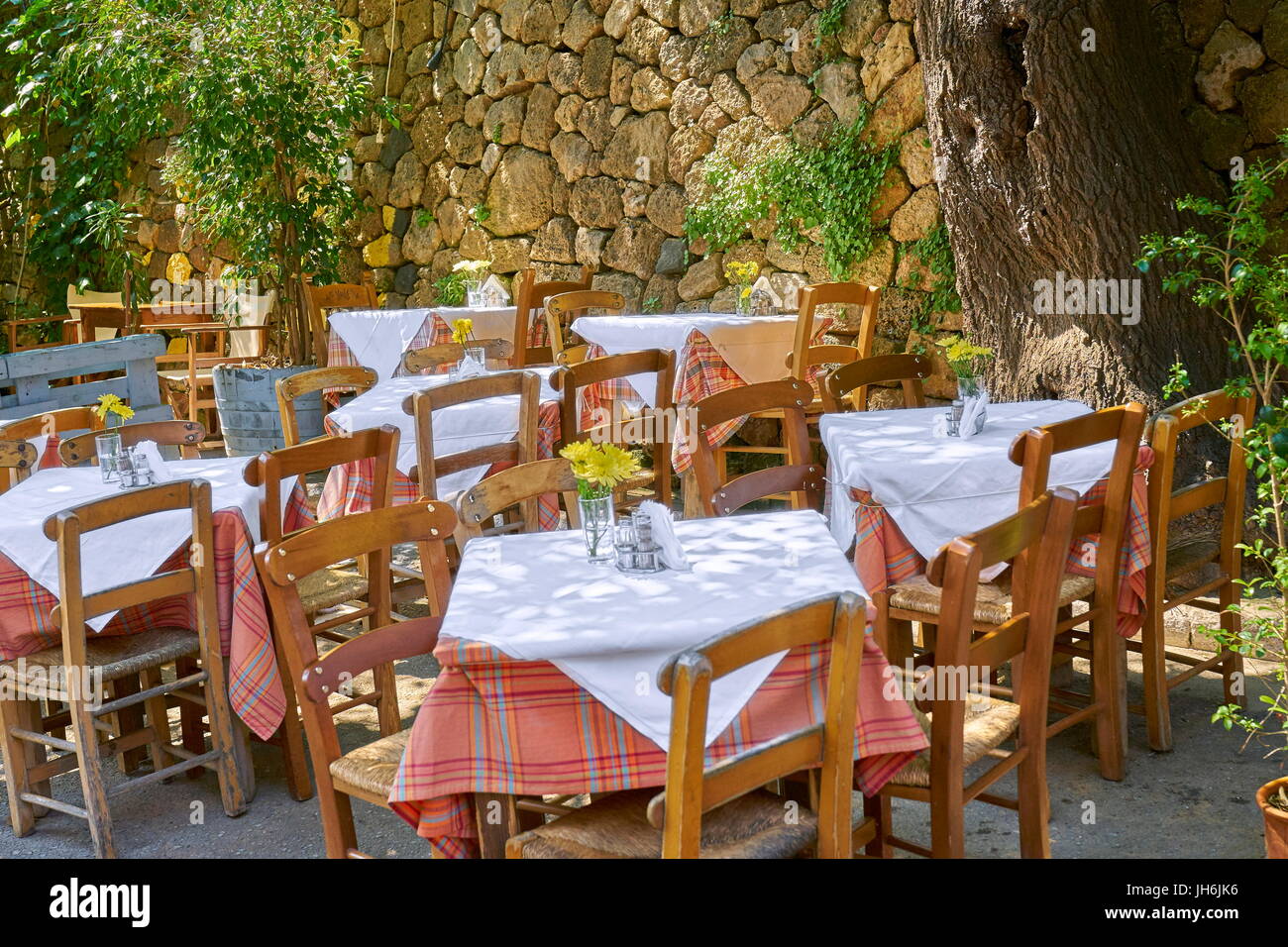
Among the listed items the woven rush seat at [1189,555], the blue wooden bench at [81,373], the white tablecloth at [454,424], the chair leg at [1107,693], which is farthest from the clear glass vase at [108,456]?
the woven rush seat at [1189,555]

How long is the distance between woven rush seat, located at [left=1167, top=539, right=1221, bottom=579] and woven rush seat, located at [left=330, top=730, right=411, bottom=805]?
2136 millimetres

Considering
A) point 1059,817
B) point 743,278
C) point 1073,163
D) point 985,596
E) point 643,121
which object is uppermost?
point 643,121

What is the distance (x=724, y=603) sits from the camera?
7.36 ft

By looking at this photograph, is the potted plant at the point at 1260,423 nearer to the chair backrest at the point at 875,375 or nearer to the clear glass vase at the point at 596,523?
the chair backrest at the point at 875,375

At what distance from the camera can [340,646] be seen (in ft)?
7.71

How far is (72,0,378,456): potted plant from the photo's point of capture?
736 centimetres

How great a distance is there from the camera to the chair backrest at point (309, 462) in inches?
128

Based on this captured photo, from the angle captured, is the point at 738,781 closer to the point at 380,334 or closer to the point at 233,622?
the point at 233,622

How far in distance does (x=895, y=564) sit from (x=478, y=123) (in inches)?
242

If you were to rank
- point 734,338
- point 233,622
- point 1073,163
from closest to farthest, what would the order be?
1. point 233,622
2. point 1073,163
3. point 734,338

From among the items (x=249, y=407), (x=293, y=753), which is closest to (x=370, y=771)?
(x=293, y=753)

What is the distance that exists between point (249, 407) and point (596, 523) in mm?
5128

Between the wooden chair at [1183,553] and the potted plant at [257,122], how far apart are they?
5099mm

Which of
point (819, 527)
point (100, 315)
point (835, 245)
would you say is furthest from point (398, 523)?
point (100, 315)
